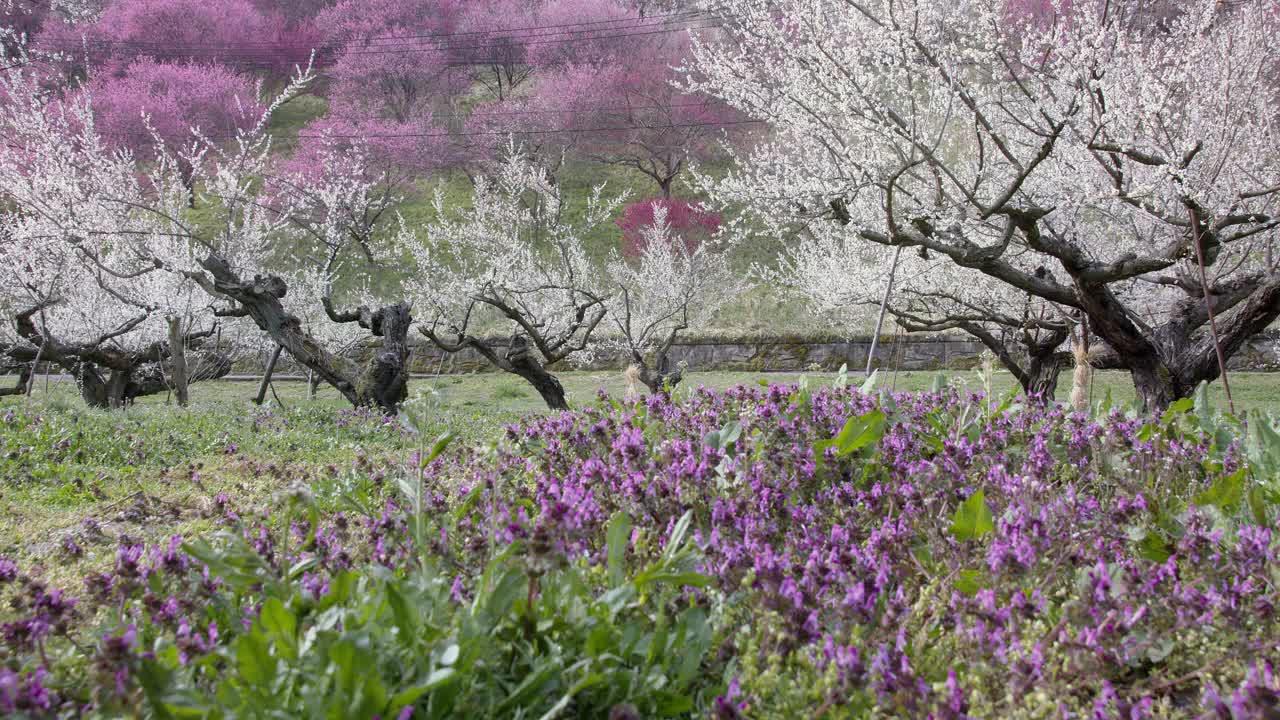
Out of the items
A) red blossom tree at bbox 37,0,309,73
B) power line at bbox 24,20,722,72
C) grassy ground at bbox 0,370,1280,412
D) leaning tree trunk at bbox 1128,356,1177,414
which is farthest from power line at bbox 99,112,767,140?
leaning tree trunk at bbox 1128,356,1177,414

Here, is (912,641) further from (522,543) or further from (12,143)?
(12,143)

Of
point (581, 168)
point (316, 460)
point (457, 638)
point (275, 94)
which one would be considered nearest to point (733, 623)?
point (457, 638)

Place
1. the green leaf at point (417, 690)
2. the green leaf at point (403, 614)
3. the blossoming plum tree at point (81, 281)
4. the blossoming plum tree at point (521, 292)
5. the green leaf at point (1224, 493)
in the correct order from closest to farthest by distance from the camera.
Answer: the green leaf at point (417, 690) < the green leaf at point (403, 614) < the green leaf at point (1224, 493) < the blossoming plum tree at point (81, 281) < the blossoming plum tree at point (521, 292)

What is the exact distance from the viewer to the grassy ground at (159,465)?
11.5 ft

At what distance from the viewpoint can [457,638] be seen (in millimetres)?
1378

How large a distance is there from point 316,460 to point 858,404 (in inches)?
151

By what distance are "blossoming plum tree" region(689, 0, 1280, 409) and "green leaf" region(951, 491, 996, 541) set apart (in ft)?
13.9

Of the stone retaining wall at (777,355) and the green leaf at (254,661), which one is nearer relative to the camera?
the green leaf at (254,661)

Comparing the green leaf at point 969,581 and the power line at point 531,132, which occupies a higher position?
the power line at point 531,132

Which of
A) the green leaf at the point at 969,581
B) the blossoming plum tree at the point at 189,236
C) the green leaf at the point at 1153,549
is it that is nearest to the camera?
the green leaf at the point at 969,581

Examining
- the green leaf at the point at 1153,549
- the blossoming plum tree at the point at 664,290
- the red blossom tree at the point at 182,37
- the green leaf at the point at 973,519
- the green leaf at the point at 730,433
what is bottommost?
the green leaf at the point at 1153,549

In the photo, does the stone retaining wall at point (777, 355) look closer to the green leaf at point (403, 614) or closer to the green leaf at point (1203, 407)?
the green leaf at point (1203, 407)

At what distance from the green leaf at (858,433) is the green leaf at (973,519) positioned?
2.20ft

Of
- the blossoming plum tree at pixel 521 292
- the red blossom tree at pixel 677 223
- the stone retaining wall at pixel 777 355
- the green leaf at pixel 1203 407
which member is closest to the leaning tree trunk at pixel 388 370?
the blossoming plum tree at pixel 521 292
